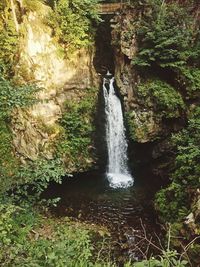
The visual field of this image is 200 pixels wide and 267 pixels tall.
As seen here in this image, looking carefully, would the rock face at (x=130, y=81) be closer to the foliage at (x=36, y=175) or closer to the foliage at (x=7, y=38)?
the foliage at (x=7, y=38)

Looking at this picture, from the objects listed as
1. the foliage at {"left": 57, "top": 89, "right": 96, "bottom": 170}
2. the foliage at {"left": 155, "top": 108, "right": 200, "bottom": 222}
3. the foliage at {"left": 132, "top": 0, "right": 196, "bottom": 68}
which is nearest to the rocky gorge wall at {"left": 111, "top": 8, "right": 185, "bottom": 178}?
the foliage at {"left": 132, "top": 0, "right": 196, "bottom": 68}

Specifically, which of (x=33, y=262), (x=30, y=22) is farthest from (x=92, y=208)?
(x=33, y=262)

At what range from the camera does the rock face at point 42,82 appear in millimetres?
11523

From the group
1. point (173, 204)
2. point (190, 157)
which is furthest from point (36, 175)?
point (173, 204)

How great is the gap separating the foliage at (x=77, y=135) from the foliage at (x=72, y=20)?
2231 millimetres

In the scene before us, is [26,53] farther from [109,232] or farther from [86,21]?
[109,232]

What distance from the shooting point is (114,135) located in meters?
13.3

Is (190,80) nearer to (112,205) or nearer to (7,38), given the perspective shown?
(112,205)

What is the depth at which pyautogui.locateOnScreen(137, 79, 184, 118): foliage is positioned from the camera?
463 inches

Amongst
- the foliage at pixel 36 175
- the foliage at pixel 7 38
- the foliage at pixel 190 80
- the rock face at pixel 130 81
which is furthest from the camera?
the rock face at pixel 130 81

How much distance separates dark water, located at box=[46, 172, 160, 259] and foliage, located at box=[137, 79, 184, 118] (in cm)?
271

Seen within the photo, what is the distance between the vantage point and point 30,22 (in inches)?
459

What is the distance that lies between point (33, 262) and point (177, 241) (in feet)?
18.8

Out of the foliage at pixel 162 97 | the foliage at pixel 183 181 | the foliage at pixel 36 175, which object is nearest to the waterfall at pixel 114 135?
the foliage at pixel 162 97
